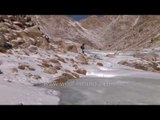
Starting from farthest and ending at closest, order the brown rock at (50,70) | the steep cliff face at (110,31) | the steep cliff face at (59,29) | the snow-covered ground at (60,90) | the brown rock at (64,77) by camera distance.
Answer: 1. the steep cliff face at (110,31)
2. the steep cliff face at (59,29)
3. the brown rock at (50,70)
4. the brown rock at (64,77)
5. the snow-covered ground at (60,90)

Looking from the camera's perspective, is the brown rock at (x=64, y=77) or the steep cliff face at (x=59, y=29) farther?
the steep cliff face at (x=59, y=29)

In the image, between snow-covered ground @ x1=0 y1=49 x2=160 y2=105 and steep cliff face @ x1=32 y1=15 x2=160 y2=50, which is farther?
steep cliff face @ x1=32 y1=15 x2=160 y2=50

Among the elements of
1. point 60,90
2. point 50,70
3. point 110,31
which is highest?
point 110,31

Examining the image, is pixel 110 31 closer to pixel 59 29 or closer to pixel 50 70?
pixel 59 29

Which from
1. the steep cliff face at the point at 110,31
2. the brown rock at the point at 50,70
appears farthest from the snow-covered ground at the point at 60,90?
the steep cliff face at the point at 110,31

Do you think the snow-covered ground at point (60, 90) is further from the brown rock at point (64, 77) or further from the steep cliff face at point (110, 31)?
the steep cliff face at point (110, 31)

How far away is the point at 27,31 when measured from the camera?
1412 centimetres

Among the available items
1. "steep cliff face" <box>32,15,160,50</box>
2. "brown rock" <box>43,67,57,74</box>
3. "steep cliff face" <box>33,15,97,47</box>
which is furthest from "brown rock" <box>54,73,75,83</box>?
"steep cliff face" <box>33,15,97,47</box>

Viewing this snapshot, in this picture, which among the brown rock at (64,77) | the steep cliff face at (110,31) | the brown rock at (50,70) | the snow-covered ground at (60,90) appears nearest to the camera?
the snow-covered ground at (60,90)

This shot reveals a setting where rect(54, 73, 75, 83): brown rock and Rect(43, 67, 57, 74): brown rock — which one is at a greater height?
Rect(43, 67, 57, 74): brown rock

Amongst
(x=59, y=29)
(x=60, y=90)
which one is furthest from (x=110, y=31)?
(x=60, y=90)

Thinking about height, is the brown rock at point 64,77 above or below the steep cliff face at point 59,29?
below

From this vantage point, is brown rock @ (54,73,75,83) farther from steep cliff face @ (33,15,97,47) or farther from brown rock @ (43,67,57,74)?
steep cliff face @ (33,15,97,47)
